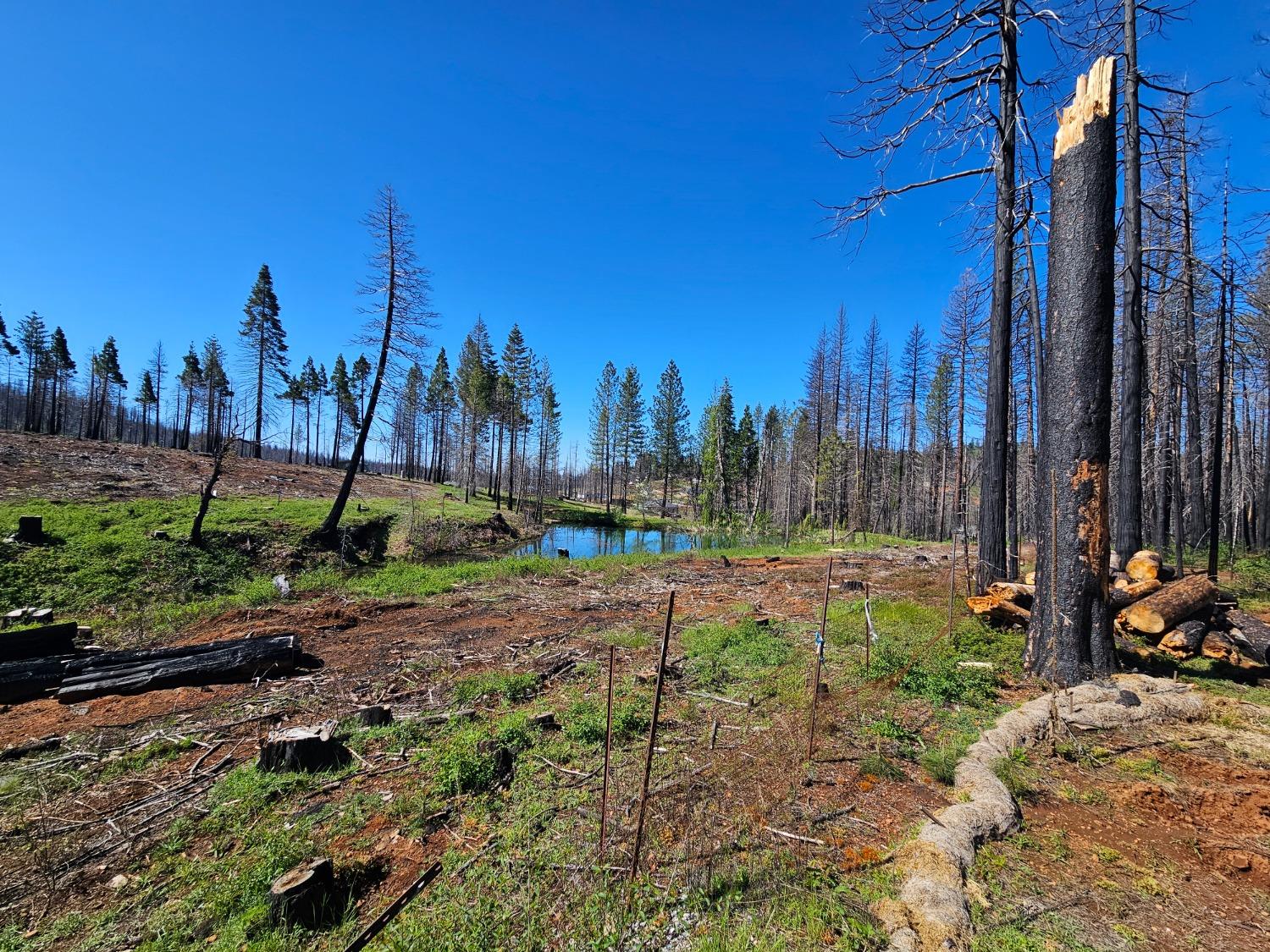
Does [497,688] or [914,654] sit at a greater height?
[914,654]

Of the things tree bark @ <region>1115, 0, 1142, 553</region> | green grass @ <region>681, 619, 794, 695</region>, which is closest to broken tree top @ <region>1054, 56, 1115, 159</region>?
tree bark @ <region>1115, 0, 1142, 553</region>

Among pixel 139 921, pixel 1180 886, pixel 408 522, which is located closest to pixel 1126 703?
pixel 1180 886

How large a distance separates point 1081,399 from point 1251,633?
12.6 ft

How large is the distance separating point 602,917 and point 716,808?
1.10 metres

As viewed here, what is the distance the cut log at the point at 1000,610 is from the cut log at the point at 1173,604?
115 centimetres

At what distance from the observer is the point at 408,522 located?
20.8m

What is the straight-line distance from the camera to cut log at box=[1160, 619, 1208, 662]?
5.77 metres

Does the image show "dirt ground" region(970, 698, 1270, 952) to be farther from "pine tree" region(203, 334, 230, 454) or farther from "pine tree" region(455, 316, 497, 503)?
"pine tree" region(203, 334, 230, 454)

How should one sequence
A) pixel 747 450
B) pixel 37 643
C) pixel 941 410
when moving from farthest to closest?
pixel 747 450, pixel 941 410, pixel 37 643

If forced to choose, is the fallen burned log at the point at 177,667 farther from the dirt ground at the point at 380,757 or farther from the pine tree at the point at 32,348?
the pine tree at the point at 32,348

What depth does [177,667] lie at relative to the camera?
587cm

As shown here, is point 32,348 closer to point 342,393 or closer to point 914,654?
point 342,393

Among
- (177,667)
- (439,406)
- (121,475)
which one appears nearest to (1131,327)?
(177,667)

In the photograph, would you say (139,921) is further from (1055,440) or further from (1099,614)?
(1055,440)
